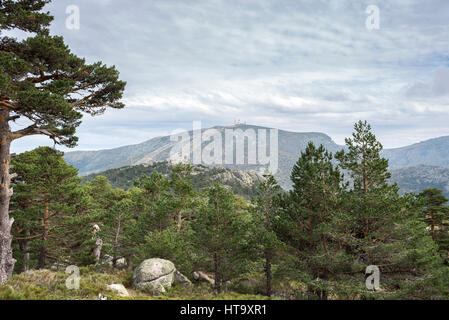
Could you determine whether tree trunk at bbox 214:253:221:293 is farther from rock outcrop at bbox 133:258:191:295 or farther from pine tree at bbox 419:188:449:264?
pine tree at bbox 419:188:449:264

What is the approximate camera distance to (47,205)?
74.7 ft

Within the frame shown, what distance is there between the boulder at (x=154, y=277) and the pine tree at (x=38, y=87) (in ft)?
26.2

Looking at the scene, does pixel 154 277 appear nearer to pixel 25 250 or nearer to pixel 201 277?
pixel 201 277

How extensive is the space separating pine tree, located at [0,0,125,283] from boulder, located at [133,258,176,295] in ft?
26.2

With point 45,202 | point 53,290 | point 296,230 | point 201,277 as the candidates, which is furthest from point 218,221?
point 45,202

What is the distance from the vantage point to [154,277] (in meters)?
19.1

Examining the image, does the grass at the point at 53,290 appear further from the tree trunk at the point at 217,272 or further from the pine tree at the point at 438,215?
the pine tree at the point at 438,215

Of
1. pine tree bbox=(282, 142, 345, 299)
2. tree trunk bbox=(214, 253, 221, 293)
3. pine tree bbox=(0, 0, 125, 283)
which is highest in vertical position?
pine tree bbox=(0, 0, 125, 283)

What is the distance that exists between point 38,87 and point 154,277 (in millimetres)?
14810

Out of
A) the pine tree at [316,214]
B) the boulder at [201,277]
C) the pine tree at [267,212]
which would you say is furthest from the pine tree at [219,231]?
the boulder at [201,277]

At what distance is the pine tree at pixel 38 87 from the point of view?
12.2m

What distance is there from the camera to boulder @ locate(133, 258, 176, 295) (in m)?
18.7

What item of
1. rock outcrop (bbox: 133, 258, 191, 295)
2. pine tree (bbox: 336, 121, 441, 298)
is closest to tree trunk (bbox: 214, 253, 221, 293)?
rock outcrop (bbox: 133, 258, 191, 295)
